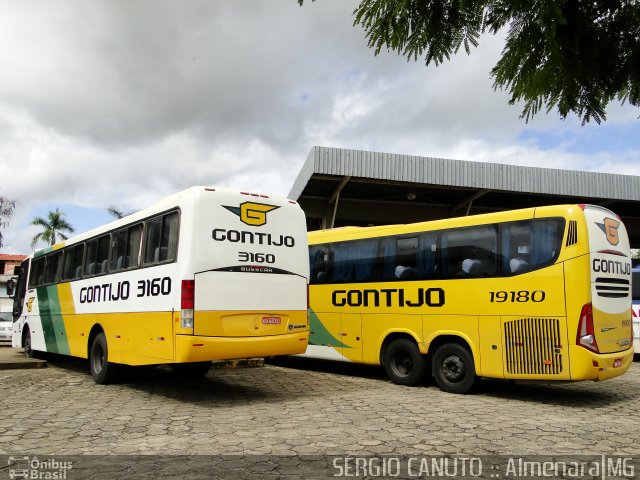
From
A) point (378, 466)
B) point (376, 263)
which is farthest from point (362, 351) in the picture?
point (378, 466)

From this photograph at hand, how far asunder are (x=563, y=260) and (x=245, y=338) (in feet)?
15.4

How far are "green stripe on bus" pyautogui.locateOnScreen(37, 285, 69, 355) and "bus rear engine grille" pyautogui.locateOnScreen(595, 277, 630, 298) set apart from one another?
32.7 feet

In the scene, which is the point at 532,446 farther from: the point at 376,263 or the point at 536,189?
the point at 536,189

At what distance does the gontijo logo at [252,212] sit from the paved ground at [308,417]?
2686mm

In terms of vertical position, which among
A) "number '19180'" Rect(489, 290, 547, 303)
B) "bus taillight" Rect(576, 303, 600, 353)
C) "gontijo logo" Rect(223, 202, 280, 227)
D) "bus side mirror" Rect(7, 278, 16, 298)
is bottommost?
"bus taillight" Rect(576, 303, 600, 353)

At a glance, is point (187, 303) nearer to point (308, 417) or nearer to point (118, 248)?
point (308, 417)

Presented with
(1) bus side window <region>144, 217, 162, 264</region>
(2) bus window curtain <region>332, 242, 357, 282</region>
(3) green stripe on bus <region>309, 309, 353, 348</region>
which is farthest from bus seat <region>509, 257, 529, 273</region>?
(1) bus side window <region>144, 217, 162, 264</region>

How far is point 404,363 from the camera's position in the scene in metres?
10.5

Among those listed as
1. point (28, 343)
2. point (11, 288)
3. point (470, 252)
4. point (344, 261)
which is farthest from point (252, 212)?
point (11, 288)

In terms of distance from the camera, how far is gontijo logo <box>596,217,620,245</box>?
27.8 feet

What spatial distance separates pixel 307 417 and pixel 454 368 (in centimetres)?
335

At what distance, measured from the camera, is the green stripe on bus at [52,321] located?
39.7 ft

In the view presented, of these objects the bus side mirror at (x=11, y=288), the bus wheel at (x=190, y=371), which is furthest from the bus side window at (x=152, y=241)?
the bus side mirror at (x=11, y=288)

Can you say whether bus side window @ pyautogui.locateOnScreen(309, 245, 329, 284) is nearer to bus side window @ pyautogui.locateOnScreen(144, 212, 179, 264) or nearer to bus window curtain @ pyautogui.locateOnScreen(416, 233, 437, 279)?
bus window curtain @ pyautogui.locateOnScreen(416, 233, 437, 279)
